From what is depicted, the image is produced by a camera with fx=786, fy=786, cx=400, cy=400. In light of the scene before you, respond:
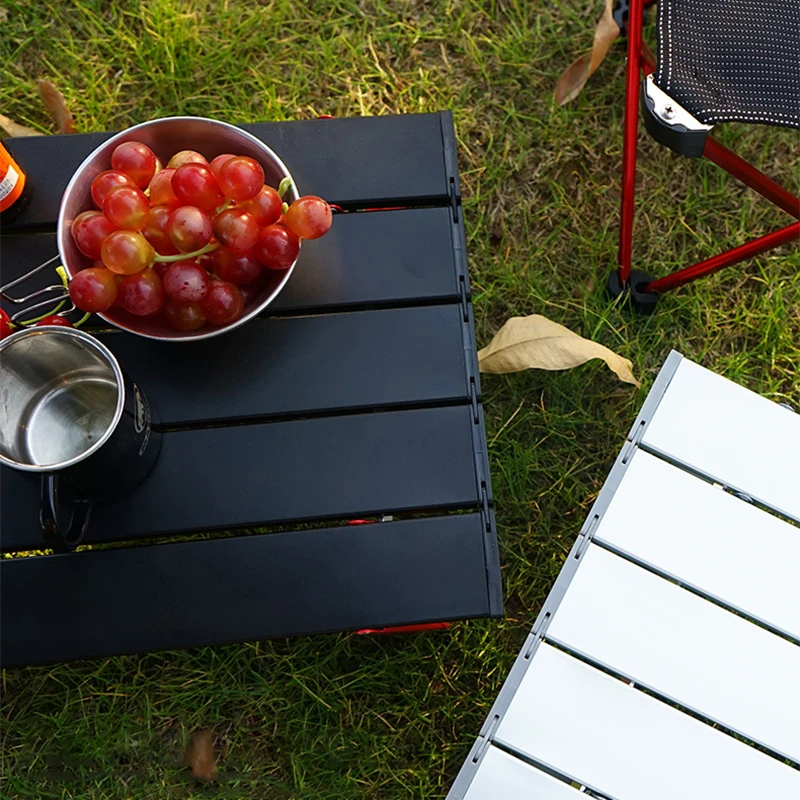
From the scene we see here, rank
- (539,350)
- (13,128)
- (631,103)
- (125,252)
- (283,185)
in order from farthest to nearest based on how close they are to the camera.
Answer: (13,128) → (539,350) → (631,103) → (283,185) → (125,252)

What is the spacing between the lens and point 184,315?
1.14 m

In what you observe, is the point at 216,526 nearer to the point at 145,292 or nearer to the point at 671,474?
the point at 145,292

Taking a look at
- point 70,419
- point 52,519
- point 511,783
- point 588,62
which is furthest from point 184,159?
point 588,62

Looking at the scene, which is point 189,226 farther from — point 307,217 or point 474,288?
point 474,288

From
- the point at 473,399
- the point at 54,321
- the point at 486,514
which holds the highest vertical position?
the point at 54,321

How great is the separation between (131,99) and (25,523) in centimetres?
126

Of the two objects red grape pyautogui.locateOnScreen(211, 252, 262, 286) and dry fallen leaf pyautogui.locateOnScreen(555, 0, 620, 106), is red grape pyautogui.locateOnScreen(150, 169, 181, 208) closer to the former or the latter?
red grape pyautogui.locateOnScreen(211, 252, 262, 286)

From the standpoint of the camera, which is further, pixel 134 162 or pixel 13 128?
pixel 13 128

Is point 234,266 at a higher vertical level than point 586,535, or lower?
higher

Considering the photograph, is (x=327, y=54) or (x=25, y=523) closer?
(x=25, y=523)

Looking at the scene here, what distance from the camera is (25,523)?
1.29 m

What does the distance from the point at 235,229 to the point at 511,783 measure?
969 millimetres

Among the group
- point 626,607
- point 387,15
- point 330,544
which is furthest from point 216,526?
point 387,15

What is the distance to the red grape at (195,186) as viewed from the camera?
108 cm
